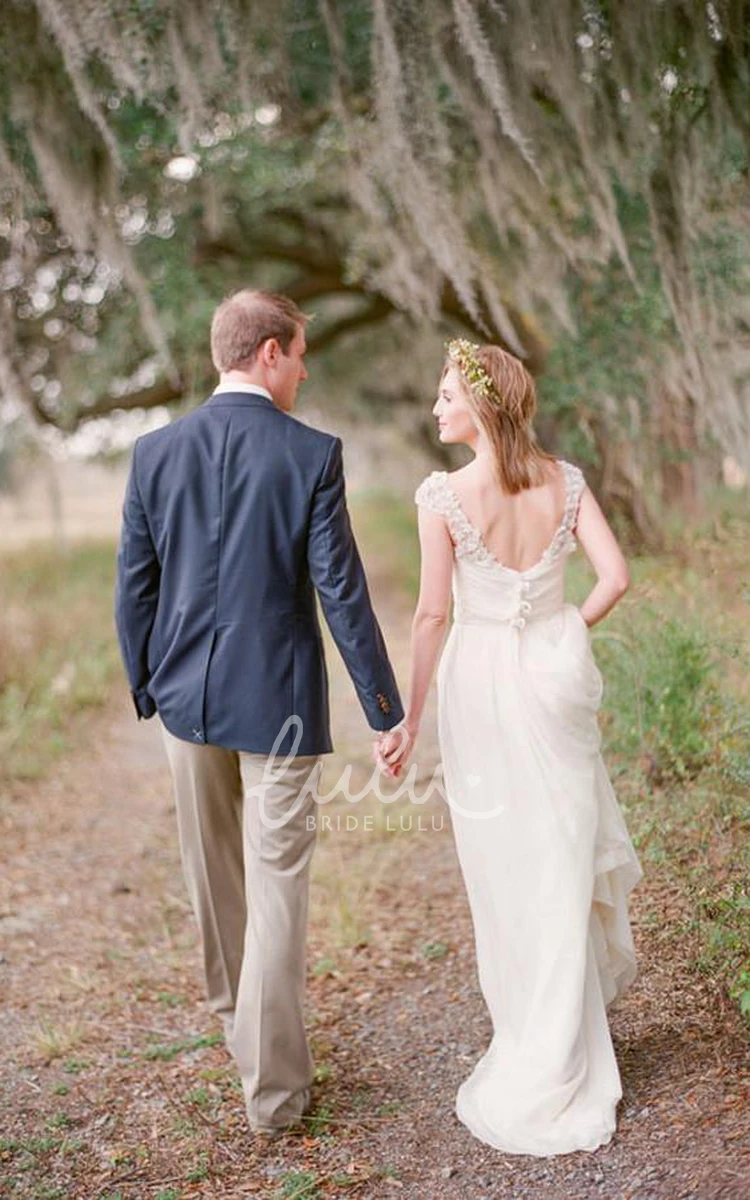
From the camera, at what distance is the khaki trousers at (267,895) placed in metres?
3.23

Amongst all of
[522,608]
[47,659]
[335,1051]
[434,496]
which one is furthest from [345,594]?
[47,659]

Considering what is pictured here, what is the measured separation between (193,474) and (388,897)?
2429 mm

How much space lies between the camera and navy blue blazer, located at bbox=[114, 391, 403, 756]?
10.6 ft

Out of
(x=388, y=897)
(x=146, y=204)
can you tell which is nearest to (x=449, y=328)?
(x=146, y=204)

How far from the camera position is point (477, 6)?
533 cm

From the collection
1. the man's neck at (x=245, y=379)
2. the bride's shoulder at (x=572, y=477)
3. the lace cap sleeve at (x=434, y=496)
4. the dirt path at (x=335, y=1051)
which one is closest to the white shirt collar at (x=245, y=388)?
the man's neck at (x=245, y=379)

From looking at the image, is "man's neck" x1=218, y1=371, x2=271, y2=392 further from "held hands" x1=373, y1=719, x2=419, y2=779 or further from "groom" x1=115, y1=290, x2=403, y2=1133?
"held hands" x1=373, y1=719, x2=419, y2=779

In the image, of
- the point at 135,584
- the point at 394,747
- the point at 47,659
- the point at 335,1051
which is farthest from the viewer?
the point at 47,659

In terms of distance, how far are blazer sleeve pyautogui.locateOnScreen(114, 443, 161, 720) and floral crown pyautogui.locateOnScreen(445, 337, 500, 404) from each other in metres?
0.93

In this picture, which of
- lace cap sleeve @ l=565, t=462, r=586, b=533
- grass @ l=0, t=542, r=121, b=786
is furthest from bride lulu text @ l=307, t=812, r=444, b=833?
lace cap sleeve @ l=565, t=462, r=586, b=533

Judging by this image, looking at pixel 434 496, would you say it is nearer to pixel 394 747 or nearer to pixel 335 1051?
pixel 394 747

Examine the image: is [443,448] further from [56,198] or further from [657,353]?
[56,198]

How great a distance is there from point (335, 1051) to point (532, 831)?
1151mm

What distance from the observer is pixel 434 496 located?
10.6 ft
